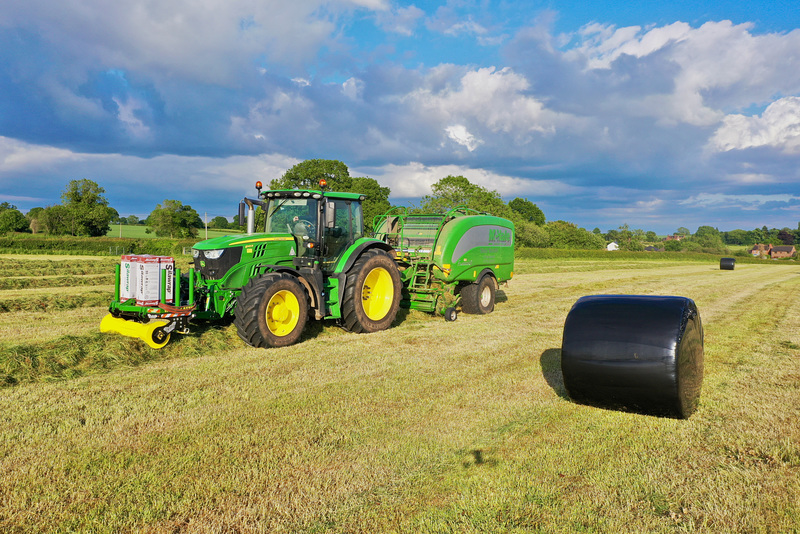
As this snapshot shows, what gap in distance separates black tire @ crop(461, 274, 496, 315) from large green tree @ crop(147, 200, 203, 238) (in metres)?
56.2

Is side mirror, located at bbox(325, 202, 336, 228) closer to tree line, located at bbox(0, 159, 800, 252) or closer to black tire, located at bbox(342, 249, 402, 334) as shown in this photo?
black tire, located at bbox(342, 249, 402, 334)

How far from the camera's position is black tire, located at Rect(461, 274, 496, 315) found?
37.3 ft

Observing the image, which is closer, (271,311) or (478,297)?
(271,311)

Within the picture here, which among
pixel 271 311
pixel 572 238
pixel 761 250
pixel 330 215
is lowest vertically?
pixel 271 311

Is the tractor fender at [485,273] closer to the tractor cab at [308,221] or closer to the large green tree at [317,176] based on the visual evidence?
the tractor cab at [308,221]

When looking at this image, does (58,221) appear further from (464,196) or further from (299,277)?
(299,277)

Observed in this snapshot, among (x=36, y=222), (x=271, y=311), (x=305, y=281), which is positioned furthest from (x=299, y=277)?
(x=36, y=222)

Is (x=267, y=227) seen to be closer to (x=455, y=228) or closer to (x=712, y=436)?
(x=455, y=228)

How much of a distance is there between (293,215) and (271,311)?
5.78ft

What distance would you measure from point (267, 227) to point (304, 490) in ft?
19.2

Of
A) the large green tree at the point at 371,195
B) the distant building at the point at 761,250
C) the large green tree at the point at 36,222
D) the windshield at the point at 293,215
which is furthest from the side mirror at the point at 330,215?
the distant building at the point at 761,250

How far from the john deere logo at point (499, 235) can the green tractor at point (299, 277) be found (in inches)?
36.7

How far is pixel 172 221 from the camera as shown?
204ft

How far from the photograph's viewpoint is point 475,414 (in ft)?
16.0
